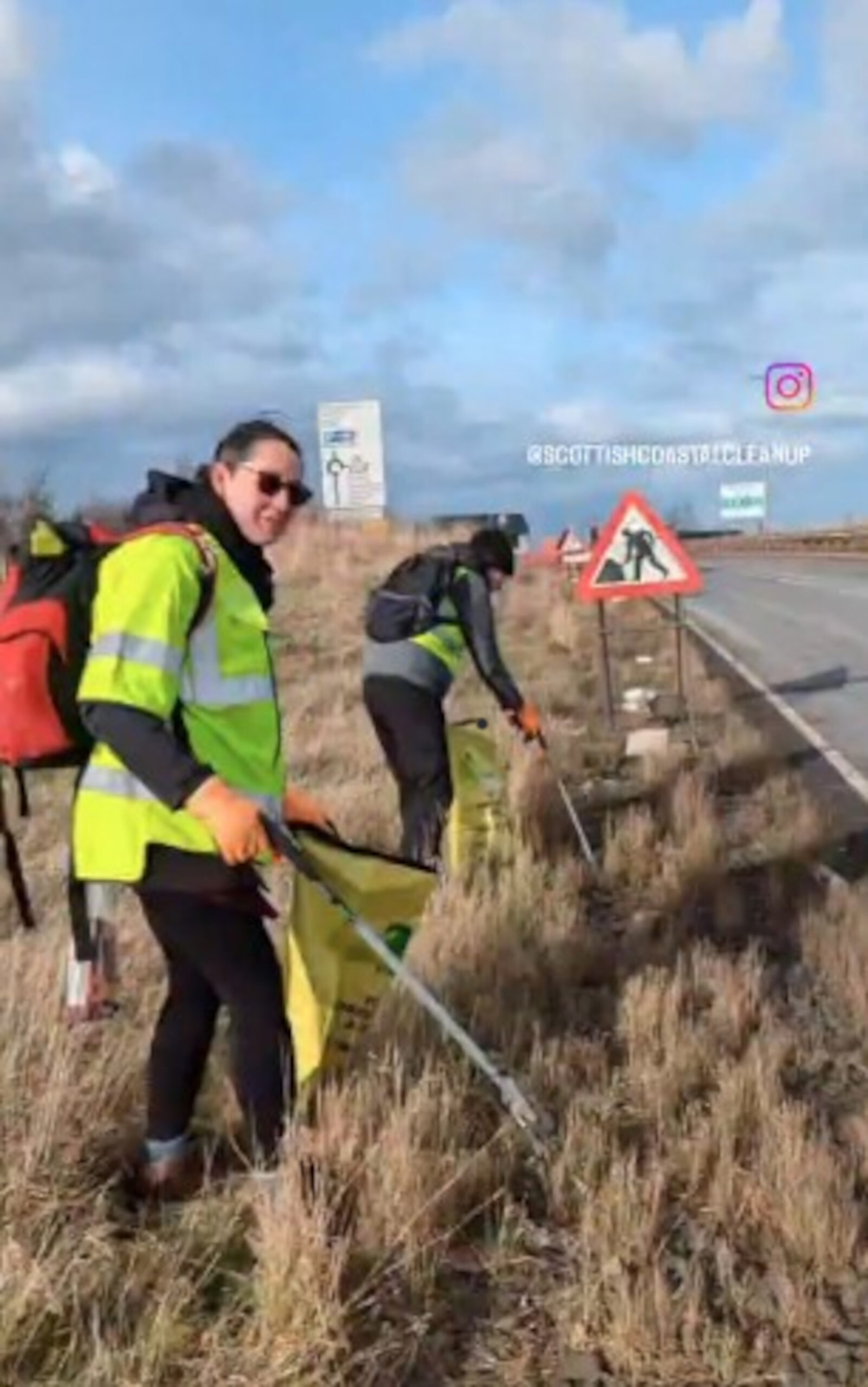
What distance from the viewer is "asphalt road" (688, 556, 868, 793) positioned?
14.9 m

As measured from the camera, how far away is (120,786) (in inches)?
149

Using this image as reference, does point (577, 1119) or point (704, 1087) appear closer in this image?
point (577, 1119)

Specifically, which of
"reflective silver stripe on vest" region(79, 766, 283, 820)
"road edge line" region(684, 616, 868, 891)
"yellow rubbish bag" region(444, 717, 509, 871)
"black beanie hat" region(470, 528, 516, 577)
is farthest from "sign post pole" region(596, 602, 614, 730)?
"reflective silver stripe on vest" region(79, 766, 283, 820)

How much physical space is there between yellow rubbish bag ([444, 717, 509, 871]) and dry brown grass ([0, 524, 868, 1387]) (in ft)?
3.23

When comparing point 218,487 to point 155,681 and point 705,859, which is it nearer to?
point 155,681

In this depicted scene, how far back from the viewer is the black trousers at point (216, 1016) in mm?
3859

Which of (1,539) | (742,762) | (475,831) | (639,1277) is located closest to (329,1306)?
(639,1277)

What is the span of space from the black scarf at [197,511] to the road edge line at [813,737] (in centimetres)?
431

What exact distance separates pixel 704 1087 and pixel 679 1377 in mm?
A: 1518

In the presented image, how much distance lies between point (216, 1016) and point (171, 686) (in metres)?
0.93

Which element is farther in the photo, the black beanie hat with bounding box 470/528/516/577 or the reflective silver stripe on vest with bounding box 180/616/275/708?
the black beanie hat with bounding box 470/528/516/577

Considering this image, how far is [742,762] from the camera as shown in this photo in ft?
38.8

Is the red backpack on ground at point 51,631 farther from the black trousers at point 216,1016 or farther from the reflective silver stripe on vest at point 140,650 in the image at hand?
the black trousers at point 216,1016

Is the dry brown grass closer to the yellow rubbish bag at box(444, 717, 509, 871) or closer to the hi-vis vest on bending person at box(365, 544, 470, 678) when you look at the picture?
the yellow rubbish bag at box(444, 717, 509, 871)
